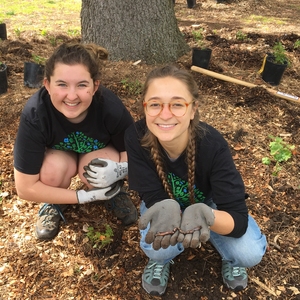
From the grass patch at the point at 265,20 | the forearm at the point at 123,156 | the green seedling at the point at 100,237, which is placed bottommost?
the green seedling at the point at 100,237

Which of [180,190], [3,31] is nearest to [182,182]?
[180,190]

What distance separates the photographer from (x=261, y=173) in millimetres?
2662

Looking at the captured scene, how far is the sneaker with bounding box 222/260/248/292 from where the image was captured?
1.83m

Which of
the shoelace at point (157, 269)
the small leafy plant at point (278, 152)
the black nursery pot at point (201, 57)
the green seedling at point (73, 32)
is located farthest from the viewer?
the green seedling at point (73, 32)

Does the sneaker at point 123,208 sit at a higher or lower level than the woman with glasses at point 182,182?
lower

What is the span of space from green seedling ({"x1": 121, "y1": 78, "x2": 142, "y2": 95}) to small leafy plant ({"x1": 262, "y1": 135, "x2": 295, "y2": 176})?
1.54m

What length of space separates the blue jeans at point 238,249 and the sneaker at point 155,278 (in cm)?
6

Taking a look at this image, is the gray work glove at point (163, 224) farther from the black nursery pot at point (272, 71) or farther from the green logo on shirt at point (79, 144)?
the black nursery pot at point (272, 71)

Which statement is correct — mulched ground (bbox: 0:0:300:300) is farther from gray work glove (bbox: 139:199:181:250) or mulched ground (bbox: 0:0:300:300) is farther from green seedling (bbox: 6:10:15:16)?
green seedling (bbox: 6:10:15:16)

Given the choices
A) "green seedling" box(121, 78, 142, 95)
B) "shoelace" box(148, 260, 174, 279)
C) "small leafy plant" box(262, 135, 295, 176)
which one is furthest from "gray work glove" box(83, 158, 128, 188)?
"green seedling" box(121, 78, 142, 95)

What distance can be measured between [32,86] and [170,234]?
298cm

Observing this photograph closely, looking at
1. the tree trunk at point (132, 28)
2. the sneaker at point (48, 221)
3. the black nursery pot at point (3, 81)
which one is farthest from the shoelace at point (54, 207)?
the tree trunk at point (132, 28)

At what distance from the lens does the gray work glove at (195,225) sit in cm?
138

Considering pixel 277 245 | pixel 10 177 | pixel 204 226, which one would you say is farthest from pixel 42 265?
pixel 277 245
